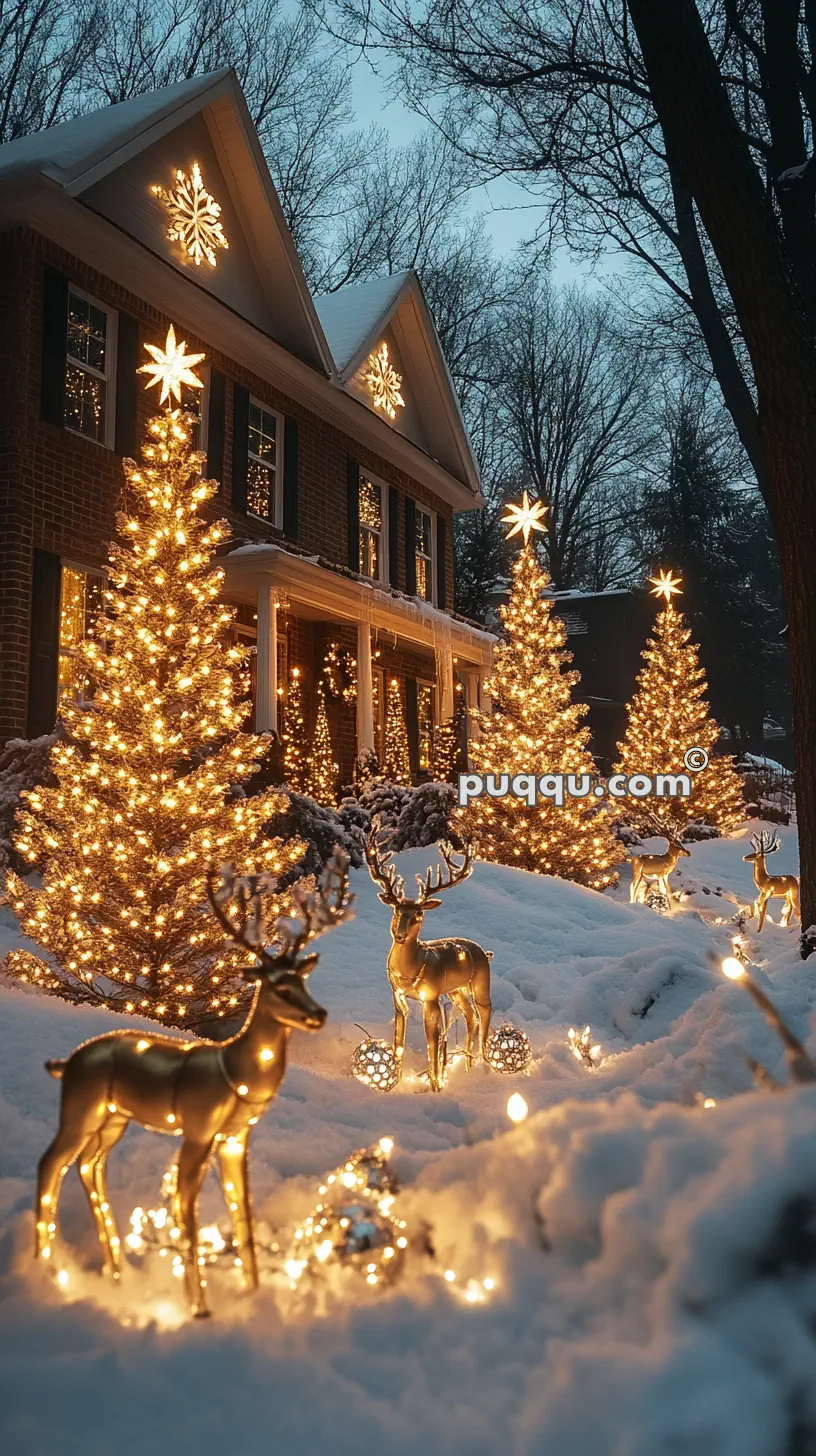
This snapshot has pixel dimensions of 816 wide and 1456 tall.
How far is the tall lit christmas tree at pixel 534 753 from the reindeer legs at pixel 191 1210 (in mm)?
11230

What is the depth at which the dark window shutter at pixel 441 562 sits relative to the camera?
2169cm

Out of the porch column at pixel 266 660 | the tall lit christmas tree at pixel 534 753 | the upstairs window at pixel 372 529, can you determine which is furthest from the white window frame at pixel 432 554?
the porch column at pixel 266 660

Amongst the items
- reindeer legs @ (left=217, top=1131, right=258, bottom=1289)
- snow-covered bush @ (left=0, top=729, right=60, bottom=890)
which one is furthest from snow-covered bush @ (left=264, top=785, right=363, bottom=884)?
reindeer legs @ (left=217, top=1131, right=258, bottom=1289)

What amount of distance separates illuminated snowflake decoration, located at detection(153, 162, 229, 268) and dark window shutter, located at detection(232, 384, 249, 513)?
1903 millimetres

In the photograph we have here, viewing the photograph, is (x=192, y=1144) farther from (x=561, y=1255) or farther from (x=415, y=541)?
(x=415, y=541)

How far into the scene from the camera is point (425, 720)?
21641mm

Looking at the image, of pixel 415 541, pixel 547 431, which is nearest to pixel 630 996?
pixel 415 541

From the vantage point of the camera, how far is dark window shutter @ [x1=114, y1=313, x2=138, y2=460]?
12477 mm

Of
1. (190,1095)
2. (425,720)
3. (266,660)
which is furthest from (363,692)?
(190,1095)

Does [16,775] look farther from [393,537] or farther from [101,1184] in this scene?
[393,537]

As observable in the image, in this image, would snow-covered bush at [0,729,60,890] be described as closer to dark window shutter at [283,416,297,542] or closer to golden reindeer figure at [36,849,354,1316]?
golden reindeer figure at [36,849,354,1316]

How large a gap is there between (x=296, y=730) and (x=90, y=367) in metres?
6.53

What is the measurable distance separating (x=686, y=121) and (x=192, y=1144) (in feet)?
23.1

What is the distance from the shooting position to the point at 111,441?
40.7ft
